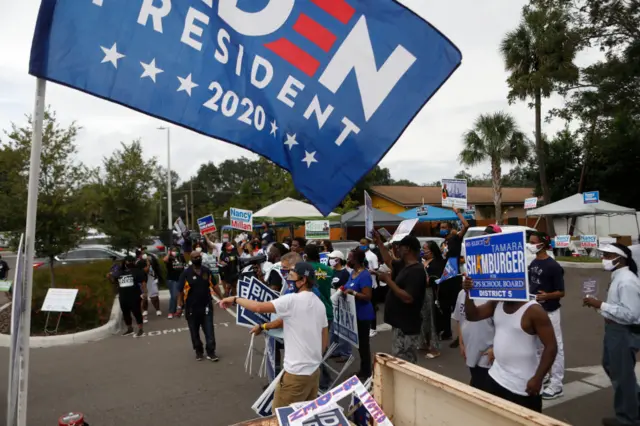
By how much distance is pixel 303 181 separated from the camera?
A: 3791 millimetres

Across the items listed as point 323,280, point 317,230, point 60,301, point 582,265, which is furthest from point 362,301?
point 582,265

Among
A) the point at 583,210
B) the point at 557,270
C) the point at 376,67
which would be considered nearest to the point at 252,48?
the point at 376,67

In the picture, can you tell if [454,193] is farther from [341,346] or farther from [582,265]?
[582,265]

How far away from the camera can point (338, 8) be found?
367 centimetres

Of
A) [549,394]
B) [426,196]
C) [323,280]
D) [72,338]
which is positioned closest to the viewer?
[549,394]

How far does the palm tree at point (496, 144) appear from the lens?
29.4 m

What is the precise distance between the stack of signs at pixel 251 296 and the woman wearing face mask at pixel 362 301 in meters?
1.44

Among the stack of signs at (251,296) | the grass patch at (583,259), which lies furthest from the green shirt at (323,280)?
the grass patch at (583,259)

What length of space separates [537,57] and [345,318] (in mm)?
25264

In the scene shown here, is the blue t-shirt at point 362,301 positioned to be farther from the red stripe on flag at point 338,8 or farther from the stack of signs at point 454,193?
the red stripe on flag at point 338,8

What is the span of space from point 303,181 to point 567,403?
4102mm

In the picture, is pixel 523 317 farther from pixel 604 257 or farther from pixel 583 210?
pixel 583 210

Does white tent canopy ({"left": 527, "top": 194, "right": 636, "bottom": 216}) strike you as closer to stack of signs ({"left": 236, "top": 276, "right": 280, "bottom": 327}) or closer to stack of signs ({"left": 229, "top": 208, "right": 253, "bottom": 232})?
→ stack of signs ({"left": 229, "top": 208, "right": 253, "bottom": 232})

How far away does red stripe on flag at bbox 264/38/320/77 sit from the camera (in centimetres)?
361
